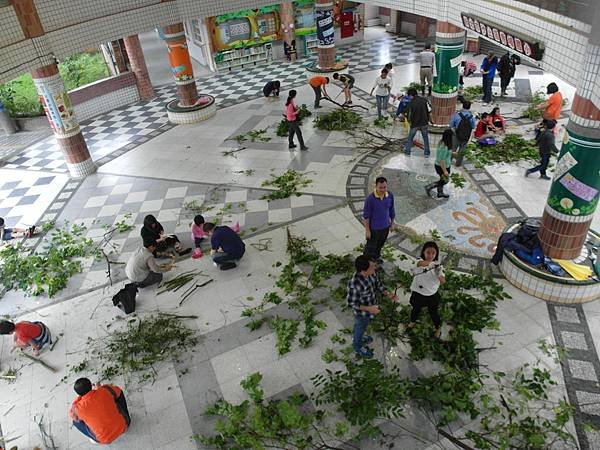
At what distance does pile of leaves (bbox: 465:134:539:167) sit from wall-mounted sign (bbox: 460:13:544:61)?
9.14 feet

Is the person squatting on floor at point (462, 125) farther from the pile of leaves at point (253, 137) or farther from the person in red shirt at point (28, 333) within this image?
the person in red shirt at point (28, 333)

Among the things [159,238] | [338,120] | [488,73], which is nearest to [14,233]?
[159,238]

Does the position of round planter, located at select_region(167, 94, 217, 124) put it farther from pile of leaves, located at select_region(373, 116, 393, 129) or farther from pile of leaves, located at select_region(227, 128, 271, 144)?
pile of leaves, located at select_region(373, 116, 393, 129)

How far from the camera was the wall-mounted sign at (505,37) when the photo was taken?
573 cm

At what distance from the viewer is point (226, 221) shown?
886cm

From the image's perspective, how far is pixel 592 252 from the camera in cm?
620

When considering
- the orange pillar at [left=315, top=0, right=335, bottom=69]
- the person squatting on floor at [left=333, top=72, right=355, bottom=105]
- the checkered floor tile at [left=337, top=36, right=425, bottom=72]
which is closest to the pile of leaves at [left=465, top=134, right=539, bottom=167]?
the person squatting on floor at [left=333, top=72, right=355, bottom=105]

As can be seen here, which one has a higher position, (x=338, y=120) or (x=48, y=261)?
(x=338, y=120)

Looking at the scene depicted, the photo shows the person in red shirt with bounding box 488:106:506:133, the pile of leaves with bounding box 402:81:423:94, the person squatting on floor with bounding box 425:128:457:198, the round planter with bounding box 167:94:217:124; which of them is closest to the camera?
the person squatting on floor with bounding box 425:128:457:198

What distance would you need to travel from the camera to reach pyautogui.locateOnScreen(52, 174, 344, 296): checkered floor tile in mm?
8469

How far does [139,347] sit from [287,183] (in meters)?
4.87

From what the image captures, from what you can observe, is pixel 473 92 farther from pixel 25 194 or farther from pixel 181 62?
pixel 25 194

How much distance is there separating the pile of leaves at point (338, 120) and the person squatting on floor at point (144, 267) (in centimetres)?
638

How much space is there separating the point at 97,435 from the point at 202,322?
2.06 m
